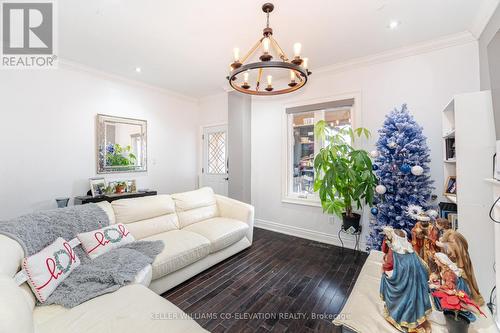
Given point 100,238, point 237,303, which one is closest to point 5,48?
point 100,238

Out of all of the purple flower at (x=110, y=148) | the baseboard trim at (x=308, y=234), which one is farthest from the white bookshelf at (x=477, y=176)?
the purple flower at (x=110, y=148)

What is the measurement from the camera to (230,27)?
2414mm

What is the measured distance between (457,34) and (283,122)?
96.7 inches

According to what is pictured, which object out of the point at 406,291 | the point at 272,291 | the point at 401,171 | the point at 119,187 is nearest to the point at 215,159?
the point at 119,187

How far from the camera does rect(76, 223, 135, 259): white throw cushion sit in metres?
1.86

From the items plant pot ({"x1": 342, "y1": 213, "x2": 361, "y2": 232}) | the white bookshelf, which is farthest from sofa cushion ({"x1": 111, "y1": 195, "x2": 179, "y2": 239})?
the white bookshelf

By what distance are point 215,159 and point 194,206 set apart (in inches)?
82.3

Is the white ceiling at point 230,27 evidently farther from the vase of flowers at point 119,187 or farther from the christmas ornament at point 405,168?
the vase of flowers at point 119,187

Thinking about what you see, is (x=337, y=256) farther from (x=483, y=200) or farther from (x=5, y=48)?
(x=5, y=48)

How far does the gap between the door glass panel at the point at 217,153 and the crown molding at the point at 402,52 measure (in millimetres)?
2485

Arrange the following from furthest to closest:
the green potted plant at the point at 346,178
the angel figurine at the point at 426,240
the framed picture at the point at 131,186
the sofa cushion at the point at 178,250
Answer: the framed picture at the point at 131,186
the green potted plant at the point at 346,178
the sofa cushion at the point at 178,250
the angel figurine at the point at 426,240

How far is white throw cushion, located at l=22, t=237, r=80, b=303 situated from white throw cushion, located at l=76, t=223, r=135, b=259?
13cm

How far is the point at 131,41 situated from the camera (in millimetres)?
2744

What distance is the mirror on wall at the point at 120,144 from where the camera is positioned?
3.67 meters
